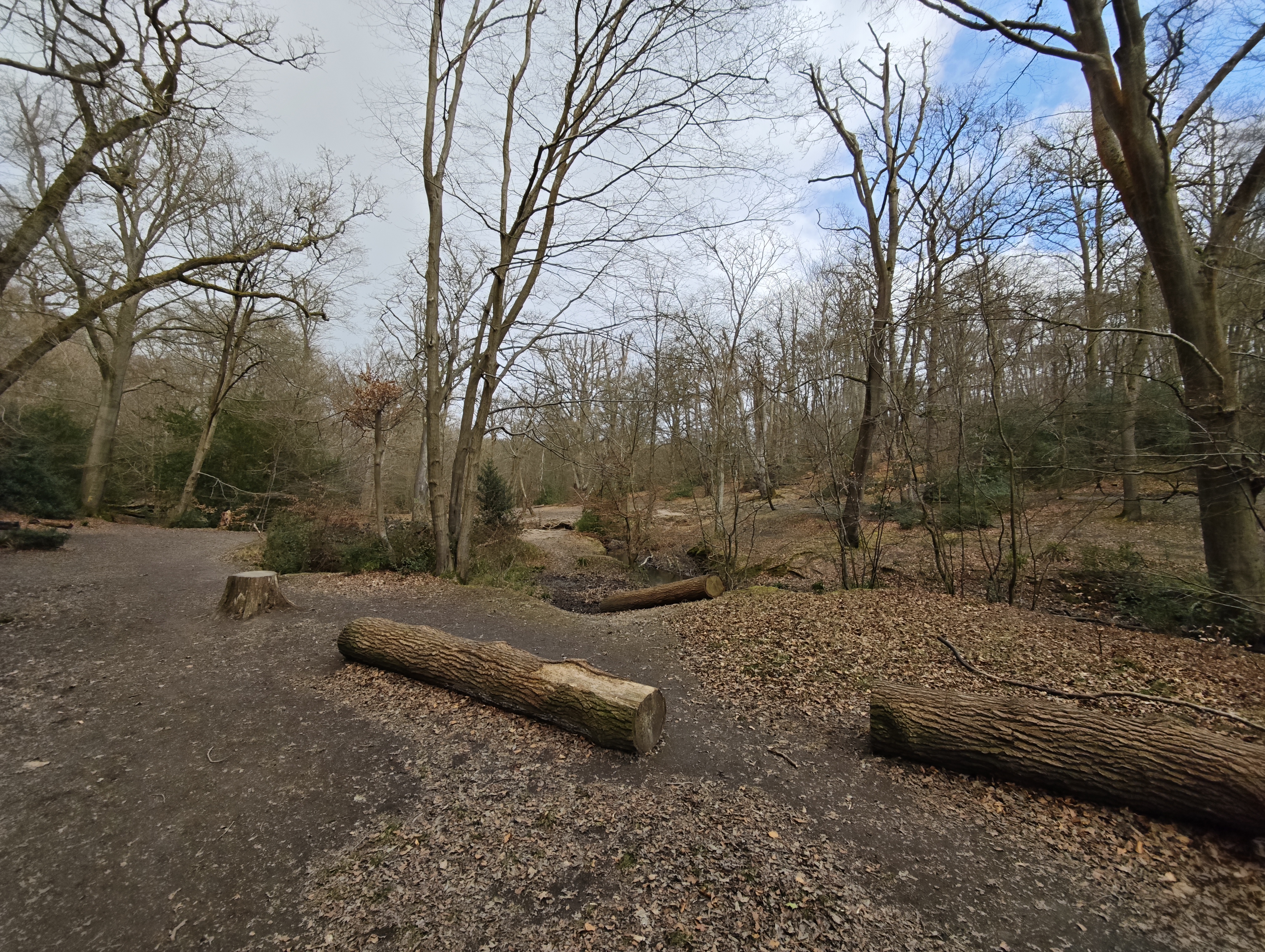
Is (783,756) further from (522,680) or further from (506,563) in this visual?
(506,563)

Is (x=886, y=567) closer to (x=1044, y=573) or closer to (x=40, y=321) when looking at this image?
(x=1044, y=573)

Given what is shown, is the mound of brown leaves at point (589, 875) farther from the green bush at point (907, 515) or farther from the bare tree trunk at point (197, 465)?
the bare tree trunk at point (197, 465)

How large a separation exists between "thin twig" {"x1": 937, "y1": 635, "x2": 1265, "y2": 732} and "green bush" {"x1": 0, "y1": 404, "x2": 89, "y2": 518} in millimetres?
17375

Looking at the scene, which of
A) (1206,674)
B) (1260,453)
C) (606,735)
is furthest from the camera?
(1260,453)

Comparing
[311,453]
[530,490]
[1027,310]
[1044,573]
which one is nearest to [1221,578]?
[1044,573]

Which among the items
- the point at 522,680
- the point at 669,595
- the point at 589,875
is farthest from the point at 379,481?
the point at 589,875

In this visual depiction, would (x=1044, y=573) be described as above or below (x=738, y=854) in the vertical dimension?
above

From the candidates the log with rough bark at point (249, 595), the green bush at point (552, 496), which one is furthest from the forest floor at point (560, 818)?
the green bush at point (552, 496)

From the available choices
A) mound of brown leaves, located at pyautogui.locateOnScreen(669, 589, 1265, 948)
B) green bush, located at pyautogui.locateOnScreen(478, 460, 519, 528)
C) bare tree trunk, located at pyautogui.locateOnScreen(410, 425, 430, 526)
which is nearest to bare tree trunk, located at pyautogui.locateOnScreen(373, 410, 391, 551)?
green bush, located at pyautogui.locateOnScreen(478, 460, 519, 528)

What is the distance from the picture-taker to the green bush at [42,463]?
37.5ft

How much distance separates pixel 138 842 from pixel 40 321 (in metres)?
14.6

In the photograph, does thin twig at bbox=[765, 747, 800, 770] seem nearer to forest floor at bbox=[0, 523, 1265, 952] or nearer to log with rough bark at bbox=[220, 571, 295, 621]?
forest floor at bbox=[0, 523, 1265, 952]

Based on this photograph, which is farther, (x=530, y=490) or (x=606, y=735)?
(x=530, y=490)

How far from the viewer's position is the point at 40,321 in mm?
11328
